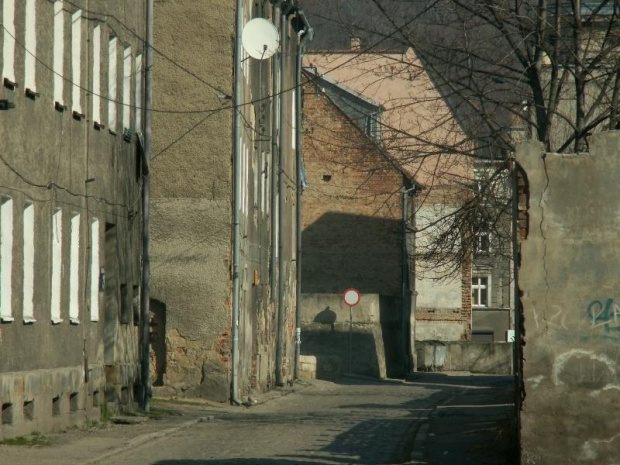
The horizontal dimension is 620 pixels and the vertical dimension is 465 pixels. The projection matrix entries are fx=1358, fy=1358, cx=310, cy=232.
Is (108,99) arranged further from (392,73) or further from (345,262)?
(345,262)

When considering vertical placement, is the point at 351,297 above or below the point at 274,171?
below

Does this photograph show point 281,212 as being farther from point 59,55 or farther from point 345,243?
point 59,55

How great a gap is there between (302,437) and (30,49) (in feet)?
20.4

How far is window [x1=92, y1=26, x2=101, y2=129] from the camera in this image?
21188mm

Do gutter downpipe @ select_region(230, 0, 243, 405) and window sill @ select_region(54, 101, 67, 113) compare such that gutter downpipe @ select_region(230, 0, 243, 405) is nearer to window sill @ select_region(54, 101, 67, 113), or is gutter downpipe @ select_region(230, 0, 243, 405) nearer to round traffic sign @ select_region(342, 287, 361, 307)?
window sill @ select_region(54, 101, 67, 113)

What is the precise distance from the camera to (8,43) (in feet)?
54.3

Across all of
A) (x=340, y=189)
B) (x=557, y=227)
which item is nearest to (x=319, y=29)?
(x=557, y=227)

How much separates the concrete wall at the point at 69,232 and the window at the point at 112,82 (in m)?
0.17

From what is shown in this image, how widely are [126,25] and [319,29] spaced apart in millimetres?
4434

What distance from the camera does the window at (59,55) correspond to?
62.0 feet

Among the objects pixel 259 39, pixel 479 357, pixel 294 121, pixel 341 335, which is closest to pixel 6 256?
pixel 259 39

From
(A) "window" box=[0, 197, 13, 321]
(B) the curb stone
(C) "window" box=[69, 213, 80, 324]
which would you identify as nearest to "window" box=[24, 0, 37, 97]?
(A) "window" box=[0, 197, 13, 321]

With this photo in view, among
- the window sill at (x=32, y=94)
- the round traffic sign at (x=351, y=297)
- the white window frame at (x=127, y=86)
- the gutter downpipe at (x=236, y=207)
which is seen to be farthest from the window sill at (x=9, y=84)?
the round traffic sign at (x=351, y=297)

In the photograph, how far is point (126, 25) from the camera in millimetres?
23234
